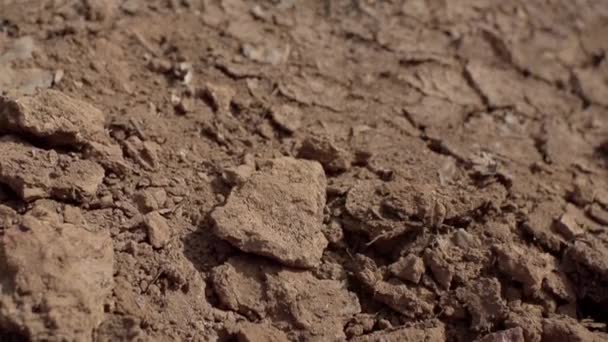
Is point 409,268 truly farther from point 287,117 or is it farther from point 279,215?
point 287,117

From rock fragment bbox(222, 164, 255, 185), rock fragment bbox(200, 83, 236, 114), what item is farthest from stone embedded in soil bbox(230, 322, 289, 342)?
rock fragment bbox(200, 83, 236, 114)

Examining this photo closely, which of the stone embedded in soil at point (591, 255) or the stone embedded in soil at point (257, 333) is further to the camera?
the stone embedded in soil at point (591, 255)

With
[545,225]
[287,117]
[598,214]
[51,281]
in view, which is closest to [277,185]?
[287,117]

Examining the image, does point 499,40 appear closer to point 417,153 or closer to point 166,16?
point 417,153

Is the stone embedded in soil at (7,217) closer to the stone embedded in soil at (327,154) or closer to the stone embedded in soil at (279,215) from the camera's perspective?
the stone embedded in soil at (279,215)

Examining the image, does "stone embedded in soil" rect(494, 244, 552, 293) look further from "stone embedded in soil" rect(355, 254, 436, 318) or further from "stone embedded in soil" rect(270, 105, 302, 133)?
"stone embedded in soil" rect(270, 105, 302, 133)

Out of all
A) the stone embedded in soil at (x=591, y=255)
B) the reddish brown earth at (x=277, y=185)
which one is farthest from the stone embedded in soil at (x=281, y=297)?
the stone embedded in soil at (x=591, y=255)

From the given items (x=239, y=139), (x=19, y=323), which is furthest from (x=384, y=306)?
(x=19, y=323)
